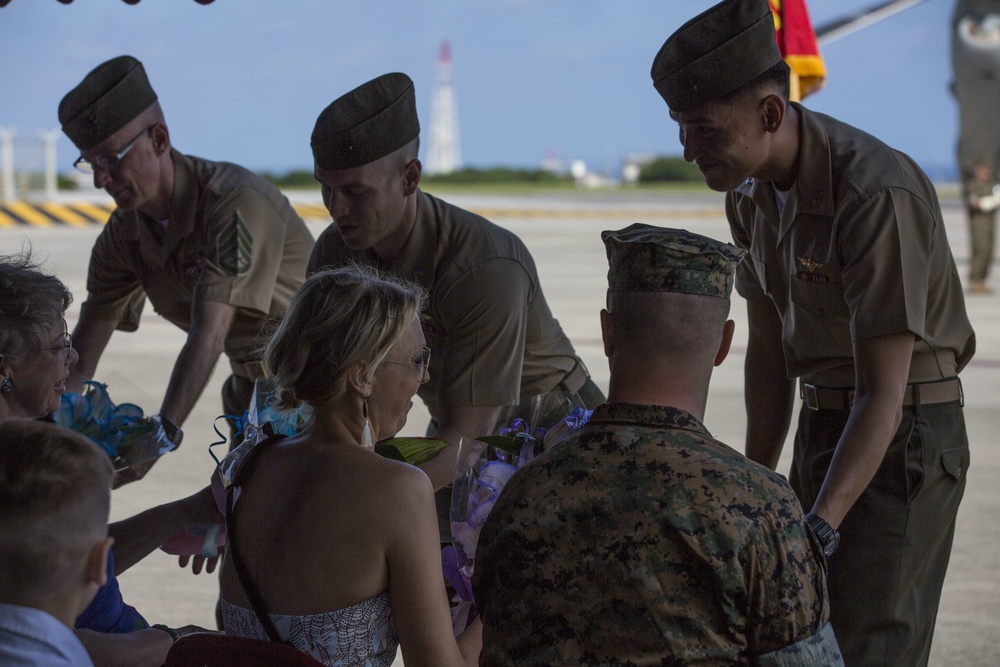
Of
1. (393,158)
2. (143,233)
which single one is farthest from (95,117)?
(393,158)

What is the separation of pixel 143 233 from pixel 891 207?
2.44m

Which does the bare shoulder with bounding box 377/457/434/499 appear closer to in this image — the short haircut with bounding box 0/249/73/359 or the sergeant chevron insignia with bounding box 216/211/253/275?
the short haircut with bounding box 0/249/73/359

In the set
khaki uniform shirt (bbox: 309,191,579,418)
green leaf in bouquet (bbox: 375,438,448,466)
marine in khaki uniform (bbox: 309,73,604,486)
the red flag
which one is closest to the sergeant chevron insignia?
khaki uniform shirt (bbox: 309,191,579,418)

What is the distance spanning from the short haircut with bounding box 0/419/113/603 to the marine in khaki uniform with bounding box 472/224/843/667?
0.61 metres

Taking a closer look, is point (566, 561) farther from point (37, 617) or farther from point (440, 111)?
point (440, 111)

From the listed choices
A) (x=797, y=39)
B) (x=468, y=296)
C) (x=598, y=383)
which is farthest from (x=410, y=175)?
(x=598, y=383)

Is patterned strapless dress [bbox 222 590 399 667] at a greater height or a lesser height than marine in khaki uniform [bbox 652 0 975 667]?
lesser

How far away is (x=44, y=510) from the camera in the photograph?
178 cm

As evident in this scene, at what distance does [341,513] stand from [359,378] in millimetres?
294

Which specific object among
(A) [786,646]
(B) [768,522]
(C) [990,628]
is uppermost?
(B) [768,522]

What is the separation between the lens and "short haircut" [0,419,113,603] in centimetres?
176

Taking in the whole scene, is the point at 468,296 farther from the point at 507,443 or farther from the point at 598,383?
the point at 598,383

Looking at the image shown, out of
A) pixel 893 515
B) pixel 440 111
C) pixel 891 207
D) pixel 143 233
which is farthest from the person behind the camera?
pixel 440 111

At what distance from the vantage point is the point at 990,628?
14.8 feet
